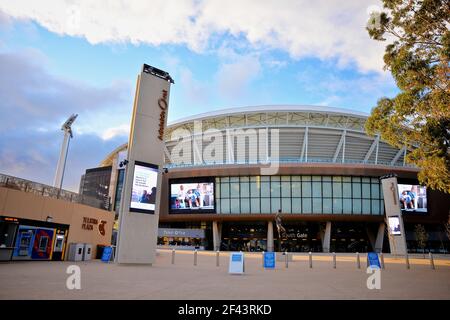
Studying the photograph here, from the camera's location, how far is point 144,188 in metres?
22.1

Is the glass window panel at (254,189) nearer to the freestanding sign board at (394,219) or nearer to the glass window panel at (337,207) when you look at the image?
the glass window panel at (337,207)

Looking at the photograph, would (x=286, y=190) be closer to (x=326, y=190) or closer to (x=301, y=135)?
(x=326, y=190)

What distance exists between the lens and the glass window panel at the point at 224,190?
54.6m

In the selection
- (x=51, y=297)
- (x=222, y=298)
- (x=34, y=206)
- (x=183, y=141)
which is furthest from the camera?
(x=183, y=141)

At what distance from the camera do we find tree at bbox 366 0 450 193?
15.5 metres

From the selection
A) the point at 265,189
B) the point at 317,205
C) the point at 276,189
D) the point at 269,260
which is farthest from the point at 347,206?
the point at 269,260

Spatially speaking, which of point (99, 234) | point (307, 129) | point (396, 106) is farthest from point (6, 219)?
point (307, 129)

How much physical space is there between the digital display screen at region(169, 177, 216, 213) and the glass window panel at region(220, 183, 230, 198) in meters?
1.53

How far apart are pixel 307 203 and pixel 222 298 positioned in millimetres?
45741

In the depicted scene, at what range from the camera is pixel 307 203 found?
173ft

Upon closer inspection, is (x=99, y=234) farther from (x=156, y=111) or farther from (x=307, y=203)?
(x=307, y=203)

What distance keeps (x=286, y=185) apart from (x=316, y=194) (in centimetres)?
478

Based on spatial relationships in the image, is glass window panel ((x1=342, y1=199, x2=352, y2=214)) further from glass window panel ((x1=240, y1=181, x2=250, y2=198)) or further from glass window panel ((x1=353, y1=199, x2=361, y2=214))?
glass window panel ((x1=240, y1=181, x2=250, y2=198))
